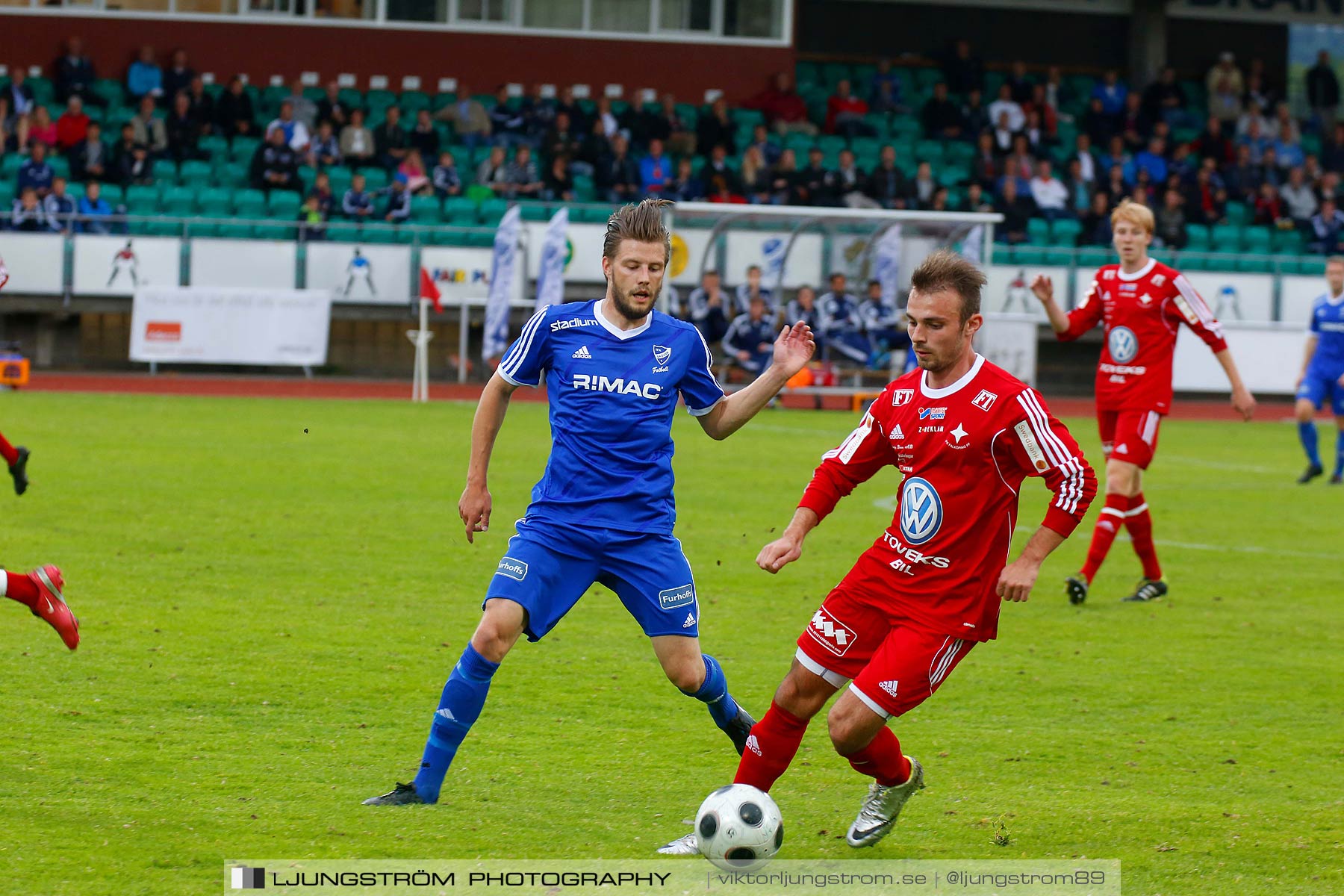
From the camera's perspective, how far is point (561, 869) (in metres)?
4.36

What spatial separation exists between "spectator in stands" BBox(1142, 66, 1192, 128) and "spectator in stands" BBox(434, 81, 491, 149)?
13.0m

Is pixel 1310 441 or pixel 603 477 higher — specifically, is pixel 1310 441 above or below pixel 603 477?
below

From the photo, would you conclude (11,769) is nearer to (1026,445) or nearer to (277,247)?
(1026,445)

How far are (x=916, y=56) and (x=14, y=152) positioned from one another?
1820cm

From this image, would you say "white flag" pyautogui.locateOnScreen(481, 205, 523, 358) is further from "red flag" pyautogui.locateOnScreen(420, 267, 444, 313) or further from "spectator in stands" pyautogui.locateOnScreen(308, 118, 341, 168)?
"spectator in stands" pyautogui.locateOnScreen(308, 118, 341, 168)

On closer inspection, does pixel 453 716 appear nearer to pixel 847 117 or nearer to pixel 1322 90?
pixel 847 117

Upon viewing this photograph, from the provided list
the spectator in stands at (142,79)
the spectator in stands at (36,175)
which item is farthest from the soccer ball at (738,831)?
the spectator in stands at (142,79)

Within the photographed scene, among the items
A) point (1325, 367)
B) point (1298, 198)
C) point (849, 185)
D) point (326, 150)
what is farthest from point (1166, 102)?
point (1325, 367)

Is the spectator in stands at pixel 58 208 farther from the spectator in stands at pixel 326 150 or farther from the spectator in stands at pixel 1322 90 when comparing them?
the spectator in stands at pixel 1322 90

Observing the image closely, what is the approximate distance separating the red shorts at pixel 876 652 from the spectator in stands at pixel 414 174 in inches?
829

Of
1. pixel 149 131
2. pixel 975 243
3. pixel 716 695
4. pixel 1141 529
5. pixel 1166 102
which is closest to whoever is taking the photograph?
pixel 716 695

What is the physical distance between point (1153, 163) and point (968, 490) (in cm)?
2613

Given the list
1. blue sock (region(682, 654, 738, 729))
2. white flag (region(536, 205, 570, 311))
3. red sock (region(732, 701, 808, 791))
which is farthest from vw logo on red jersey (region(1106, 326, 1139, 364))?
white flag (region(536, 205, 570, 311))

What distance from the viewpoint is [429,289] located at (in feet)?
74.3
